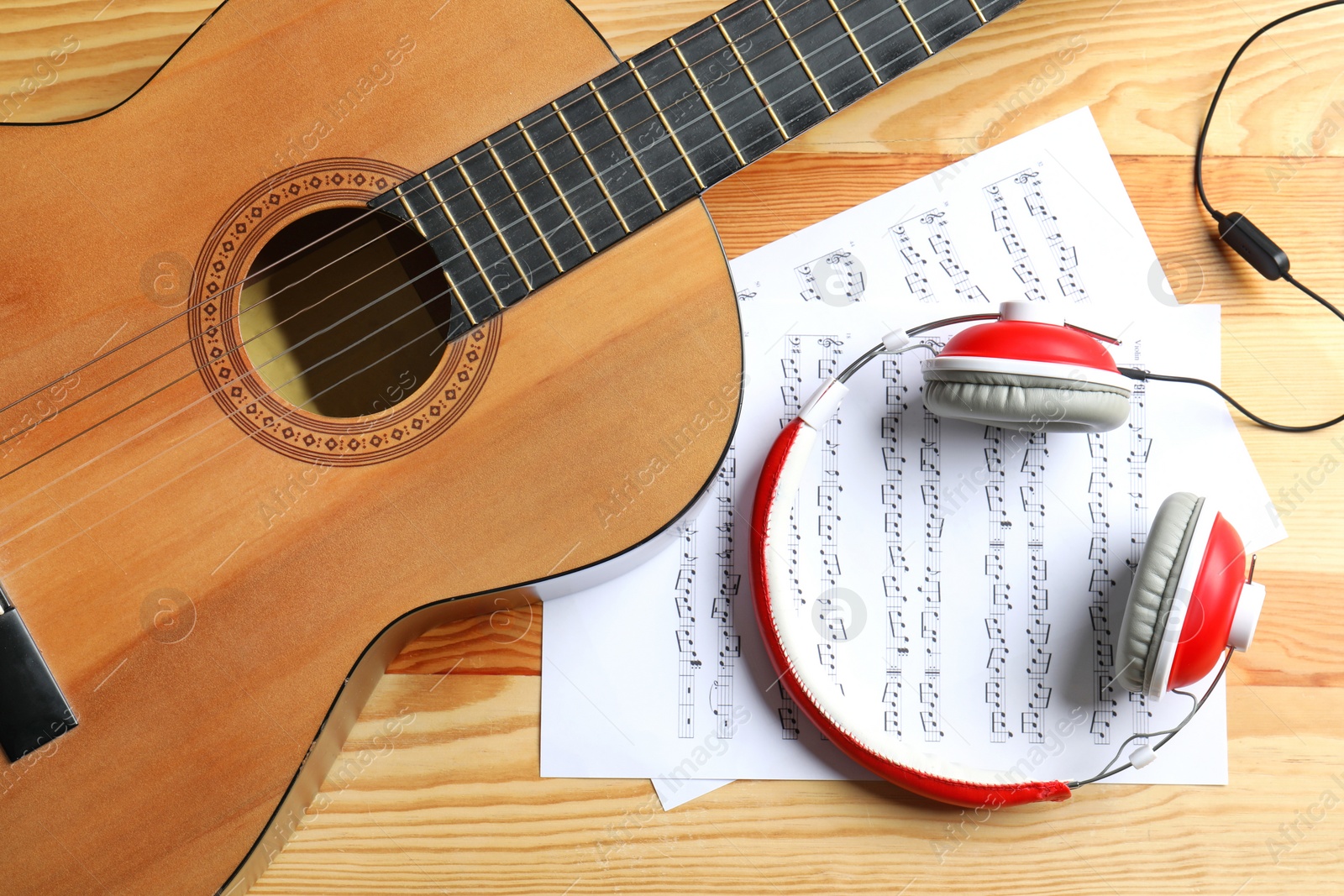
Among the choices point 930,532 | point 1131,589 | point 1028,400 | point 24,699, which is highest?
point 24,699

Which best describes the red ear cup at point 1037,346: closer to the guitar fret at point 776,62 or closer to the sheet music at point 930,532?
the sheet music at point 930,532

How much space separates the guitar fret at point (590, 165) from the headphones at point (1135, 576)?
288 millimetres

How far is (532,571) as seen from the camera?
2.76ft

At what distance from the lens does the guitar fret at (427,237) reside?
0.84m

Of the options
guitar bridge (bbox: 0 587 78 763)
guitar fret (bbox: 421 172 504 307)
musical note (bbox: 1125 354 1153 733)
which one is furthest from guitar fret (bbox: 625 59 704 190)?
guitar bridge (bbox: 0 587 78 763)

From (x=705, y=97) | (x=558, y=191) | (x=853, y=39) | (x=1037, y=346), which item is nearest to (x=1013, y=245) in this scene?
(x=1037, y=346)

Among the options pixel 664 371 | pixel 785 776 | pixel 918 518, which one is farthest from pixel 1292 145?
pixel 785 776

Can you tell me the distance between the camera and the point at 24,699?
2.48 feet

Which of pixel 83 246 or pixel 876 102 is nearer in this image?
pixel 83 246

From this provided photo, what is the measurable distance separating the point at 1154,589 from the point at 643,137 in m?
0.68

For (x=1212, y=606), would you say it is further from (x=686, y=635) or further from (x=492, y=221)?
(x=492, y=221)

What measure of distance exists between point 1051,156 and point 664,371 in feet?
1.93

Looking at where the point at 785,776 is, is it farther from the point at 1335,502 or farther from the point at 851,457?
the point at 1335,502

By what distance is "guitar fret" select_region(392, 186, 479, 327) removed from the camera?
838mm
